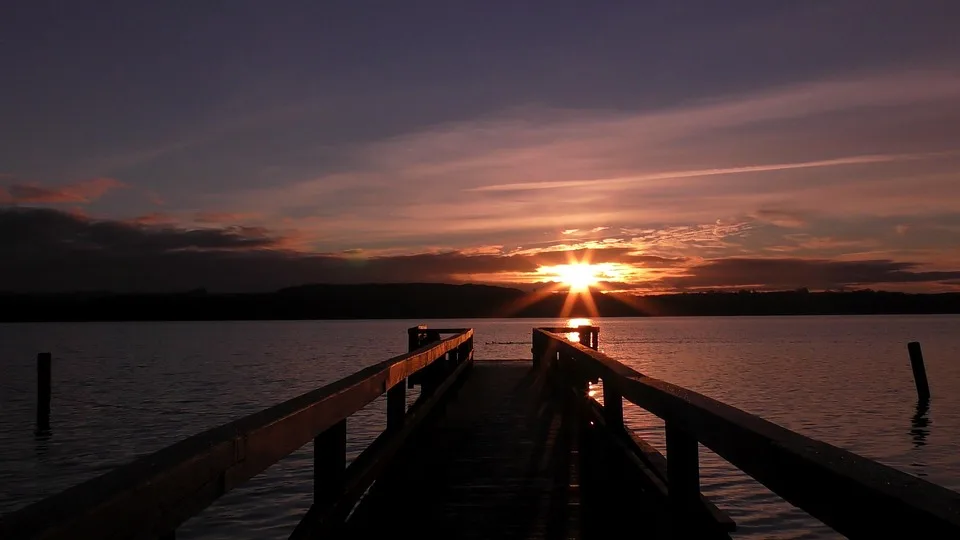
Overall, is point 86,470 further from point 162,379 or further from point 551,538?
point 162,379

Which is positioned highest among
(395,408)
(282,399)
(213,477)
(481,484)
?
(213,477)

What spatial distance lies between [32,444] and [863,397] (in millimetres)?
29385

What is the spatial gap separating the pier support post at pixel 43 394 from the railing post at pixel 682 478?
24551mm

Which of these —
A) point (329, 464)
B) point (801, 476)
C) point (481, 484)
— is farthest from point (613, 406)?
point (801, 476)

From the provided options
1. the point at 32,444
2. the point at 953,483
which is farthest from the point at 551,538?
the point at 32,444

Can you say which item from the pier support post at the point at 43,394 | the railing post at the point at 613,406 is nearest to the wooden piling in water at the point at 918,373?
the railing post at the point at 613,406

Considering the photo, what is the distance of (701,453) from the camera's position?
1538 centimetres

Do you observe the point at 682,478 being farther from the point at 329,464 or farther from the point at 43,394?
the point at 43,394

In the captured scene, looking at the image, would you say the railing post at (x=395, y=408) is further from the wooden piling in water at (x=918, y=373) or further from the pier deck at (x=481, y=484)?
the wooden piling in water at (x=918, y=373)

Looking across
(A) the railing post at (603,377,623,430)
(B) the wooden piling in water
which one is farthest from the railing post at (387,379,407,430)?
(B) the wooden piling in water

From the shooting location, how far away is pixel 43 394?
25.2 m

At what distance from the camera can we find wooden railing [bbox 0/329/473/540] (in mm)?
1767

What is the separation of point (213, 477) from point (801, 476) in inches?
69.6

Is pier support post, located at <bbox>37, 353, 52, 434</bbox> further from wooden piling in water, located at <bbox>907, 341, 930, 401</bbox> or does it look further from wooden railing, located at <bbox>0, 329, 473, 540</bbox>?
wooden piling in water, located at <bbox>907, 341, 930, 401</bbox>
